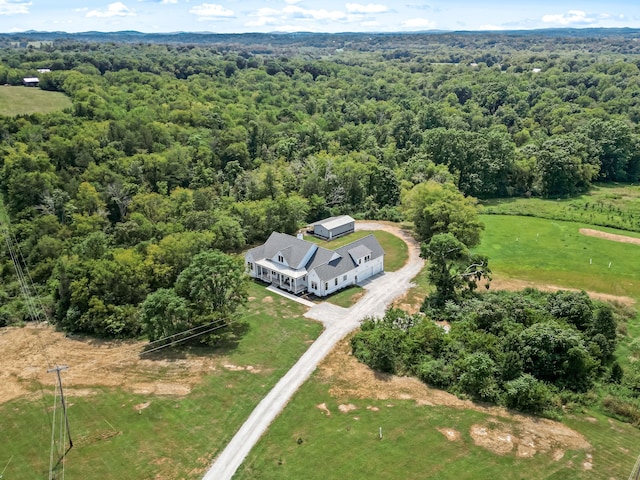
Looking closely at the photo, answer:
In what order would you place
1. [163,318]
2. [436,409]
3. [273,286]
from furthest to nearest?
[273,286]
[163,318]
[436,409]

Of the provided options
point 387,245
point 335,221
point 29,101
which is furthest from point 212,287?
point 29,101

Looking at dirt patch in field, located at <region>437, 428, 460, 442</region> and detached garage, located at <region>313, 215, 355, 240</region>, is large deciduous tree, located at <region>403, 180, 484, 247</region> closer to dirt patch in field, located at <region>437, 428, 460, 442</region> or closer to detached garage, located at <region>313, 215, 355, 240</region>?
detached garage, located at <region>313, 215, 355, 240</region>

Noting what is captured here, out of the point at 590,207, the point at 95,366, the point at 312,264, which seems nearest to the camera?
the point at 95,366

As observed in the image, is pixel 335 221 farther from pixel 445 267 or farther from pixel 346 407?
pixel 346 407

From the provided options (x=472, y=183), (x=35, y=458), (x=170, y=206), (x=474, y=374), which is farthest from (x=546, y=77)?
(x=35, y=458)

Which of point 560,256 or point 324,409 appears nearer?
point 324,409

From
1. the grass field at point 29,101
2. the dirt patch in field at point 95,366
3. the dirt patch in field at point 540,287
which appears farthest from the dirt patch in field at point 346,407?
the grass field at point 29,101

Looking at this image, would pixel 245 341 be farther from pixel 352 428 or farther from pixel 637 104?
pixel 637 104
